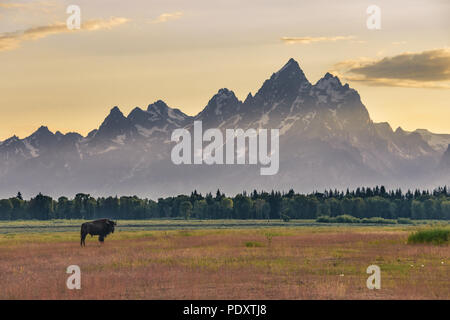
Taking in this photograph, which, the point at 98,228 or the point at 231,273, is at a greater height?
the point at 98,228

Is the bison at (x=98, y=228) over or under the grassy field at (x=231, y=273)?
over

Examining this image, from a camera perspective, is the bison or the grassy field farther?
the bison

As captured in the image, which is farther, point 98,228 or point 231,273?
point 98,228

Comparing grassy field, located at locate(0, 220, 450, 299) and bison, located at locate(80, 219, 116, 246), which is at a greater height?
bison, located at locate(80, 219, 116, 246)

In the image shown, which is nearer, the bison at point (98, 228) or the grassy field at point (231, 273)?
the grassy field at point (231, 273)
